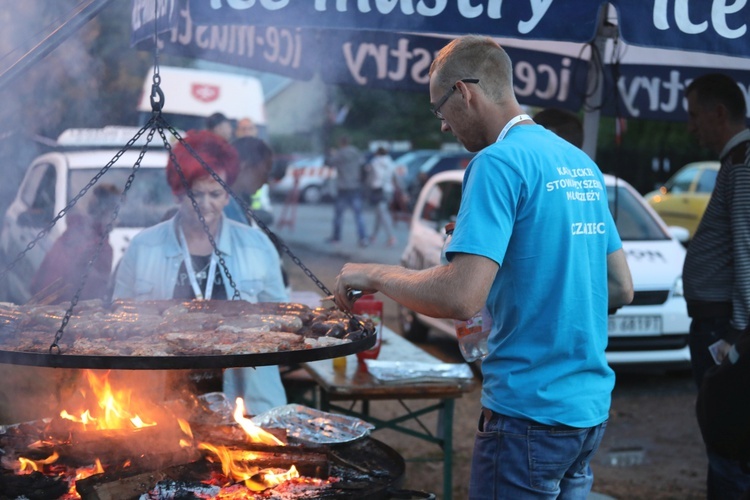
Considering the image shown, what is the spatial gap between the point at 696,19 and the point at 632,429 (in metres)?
4.19

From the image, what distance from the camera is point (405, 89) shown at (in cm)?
618

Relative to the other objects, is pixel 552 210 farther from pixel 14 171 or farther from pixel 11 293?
pixel 14 171

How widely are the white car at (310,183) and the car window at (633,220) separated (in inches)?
822

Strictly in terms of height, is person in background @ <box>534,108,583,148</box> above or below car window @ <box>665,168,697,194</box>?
above

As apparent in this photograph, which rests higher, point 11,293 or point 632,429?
point 11,293

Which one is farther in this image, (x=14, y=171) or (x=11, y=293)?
(x=14, y=171)

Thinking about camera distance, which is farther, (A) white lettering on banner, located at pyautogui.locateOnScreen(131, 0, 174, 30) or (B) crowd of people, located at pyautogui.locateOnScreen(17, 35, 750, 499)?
(A) white lettering on banner, located at pyautogui.locateOnScreen(131, 0, 174, 30)

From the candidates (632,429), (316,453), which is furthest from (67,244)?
(632,429)

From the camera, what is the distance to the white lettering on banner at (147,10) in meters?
3.60

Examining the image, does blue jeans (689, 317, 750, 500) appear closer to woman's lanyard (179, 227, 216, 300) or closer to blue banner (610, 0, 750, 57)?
blue banner (610, 0, 750, 57)

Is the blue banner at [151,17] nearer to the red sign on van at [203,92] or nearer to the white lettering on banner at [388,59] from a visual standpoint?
the white lettering on banner at [388,59]

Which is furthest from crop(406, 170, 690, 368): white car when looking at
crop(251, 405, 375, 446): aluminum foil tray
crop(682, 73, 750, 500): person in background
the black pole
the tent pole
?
the black pole

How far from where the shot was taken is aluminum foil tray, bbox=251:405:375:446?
11.3 feet

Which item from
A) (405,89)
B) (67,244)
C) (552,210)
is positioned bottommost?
(67,244)
